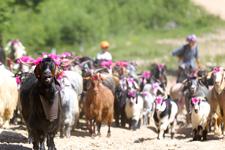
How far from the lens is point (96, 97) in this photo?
16.0 meters

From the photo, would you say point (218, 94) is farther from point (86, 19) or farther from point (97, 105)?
point (86, 19)

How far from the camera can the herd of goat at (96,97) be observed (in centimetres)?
1122

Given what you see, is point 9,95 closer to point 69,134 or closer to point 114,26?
point 69,134

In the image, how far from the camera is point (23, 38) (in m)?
37.8

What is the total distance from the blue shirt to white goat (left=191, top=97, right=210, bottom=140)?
4.68 m

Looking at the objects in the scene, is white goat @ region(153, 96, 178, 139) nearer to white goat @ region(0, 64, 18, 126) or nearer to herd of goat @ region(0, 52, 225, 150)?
herd of goat @ region(0, 52, 225, 150)

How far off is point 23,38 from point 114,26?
16809mm

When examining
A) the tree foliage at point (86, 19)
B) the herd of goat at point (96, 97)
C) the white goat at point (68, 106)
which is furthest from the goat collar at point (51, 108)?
the tree foliage at point (86, 19)

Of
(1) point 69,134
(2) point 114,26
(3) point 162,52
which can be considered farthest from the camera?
(2) point 114,26

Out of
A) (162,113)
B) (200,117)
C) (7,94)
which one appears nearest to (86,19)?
(162,113)

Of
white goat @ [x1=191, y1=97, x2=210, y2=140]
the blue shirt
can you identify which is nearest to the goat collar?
white goat @ [x1=191, y1=97, x2=210, y2=140]

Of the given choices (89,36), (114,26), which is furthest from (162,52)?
(114,26)

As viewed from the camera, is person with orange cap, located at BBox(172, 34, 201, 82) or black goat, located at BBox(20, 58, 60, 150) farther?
person with orange cap, located at BBox(172, 34, 201, 82)

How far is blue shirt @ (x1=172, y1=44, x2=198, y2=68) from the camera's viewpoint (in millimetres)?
19467
